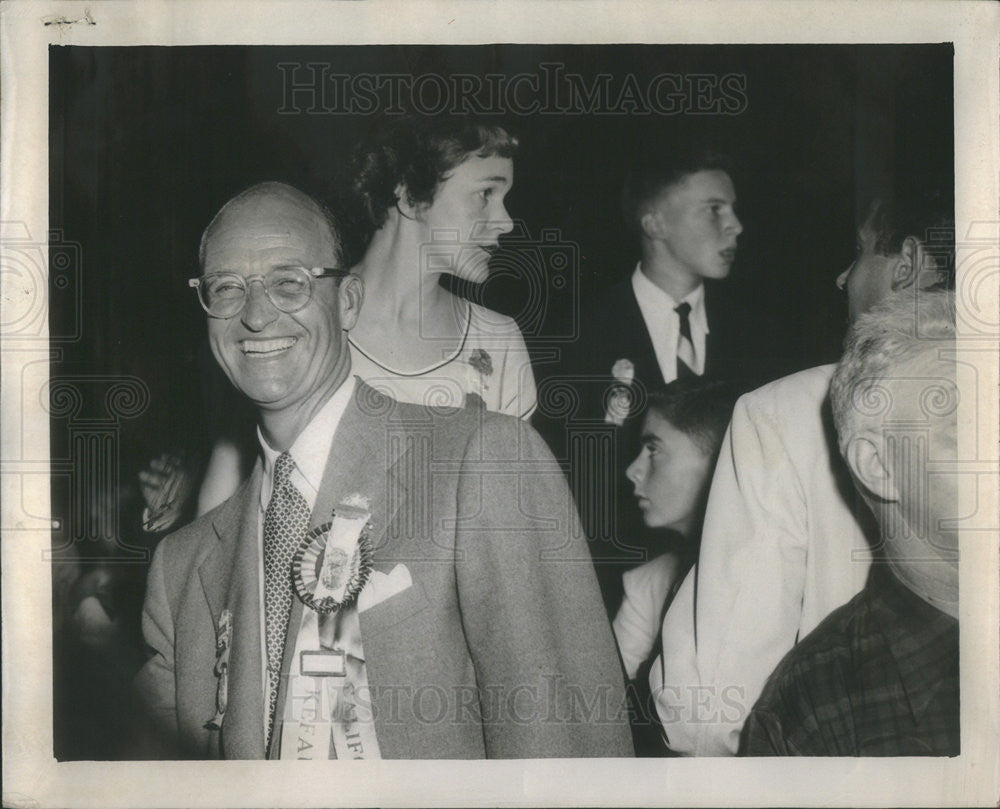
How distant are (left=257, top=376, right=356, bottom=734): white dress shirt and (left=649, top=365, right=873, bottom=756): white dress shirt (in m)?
0.95

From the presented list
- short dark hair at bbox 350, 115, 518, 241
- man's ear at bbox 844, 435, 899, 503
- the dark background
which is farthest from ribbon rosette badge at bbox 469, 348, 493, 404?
man's ear at bbox 844, 435, 899, 503

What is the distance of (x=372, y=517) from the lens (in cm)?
223

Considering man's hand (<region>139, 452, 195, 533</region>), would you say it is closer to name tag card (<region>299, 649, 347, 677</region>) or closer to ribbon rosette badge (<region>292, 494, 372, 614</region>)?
ribbon rosette badge (<region>292, 494, 372, 614</region>)

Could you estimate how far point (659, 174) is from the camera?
2244 mm

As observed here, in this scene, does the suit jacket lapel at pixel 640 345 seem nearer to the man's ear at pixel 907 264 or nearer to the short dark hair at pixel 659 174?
the short dark hair at pixel 659 174

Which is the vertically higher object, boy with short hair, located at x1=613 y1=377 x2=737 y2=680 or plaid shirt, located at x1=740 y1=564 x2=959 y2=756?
boy with short hair, located at x1=613 y1=377 x2=737 y2=680

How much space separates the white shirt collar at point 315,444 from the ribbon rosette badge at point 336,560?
123mm

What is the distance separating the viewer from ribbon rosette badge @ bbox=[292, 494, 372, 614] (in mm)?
2207

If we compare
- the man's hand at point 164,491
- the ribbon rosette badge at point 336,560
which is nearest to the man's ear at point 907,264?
the ribbon rosette badge at point 336,560

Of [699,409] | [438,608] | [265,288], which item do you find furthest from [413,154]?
[438,608]

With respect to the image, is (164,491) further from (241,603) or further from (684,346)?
(684,346)

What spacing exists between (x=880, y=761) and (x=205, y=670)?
173cm

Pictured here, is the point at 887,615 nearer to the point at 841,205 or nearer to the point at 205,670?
the point at 841,205

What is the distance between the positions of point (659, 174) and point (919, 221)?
0.68m
